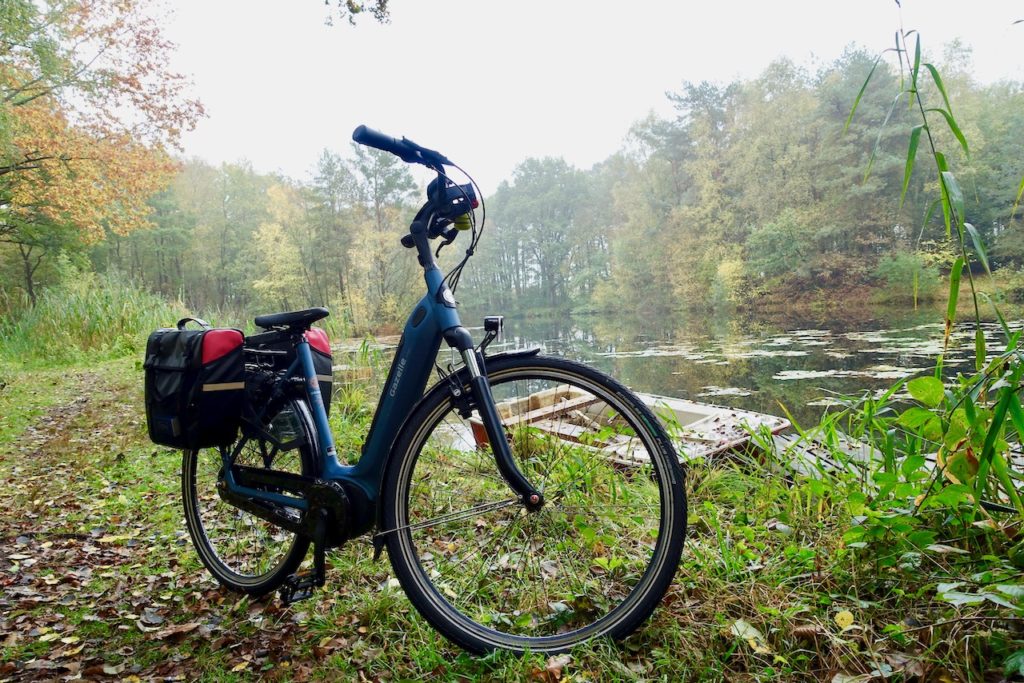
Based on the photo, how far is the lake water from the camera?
6066mm

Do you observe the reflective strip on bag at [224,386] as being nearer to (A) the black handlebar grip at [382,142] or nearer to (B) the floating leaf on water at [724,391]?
(A) the black handlebar grip at [382,142]

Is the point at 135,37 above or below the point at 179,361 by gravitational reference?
above

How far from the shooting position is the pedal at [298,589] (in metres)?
1.43

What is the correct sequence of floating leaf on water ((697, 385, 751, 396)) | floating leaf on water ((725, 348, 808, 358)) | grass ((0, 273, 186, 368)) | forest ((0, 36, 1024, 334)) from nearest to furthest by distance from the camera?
floating leaf on water ((697, 385, 751, 396)) → grass ((0, 273, 186, 368)) → floating leaf on water ((725, 348, 808, 358)) → forest ((0, 36, 1024, 334))

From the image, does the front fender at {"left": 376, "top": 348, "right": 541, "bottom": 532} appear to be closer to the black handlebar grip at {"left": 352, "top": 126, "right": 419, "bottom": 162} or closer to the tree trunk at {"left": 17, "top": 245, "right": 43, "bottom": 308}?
the black handlebar grip at {"left": 352, "top": 126, "right": 419, "bottom": 162}

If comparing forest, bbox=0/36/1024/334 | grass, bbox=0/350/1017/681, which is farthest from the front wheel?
forest, bbox=0/36/1024/334

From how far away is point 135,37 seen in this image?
8.99m

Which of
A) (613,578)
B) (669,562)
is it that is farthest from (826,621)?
(613,578)

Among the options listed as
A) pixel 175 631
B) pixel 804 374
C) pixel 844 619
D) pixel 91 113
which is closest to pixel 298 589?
pixel 175 631

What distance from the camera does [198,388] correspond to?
1.45 metres

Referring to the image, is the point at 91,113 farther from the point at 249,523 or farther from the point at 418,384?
the point at 418,384

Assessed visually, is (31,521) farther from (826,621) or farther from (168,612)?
(826,621)

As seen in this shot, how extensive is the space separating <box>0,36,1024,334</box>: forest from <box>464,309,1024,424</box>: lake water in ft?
4.33

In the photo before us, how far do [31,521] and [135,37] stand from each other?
991cm
